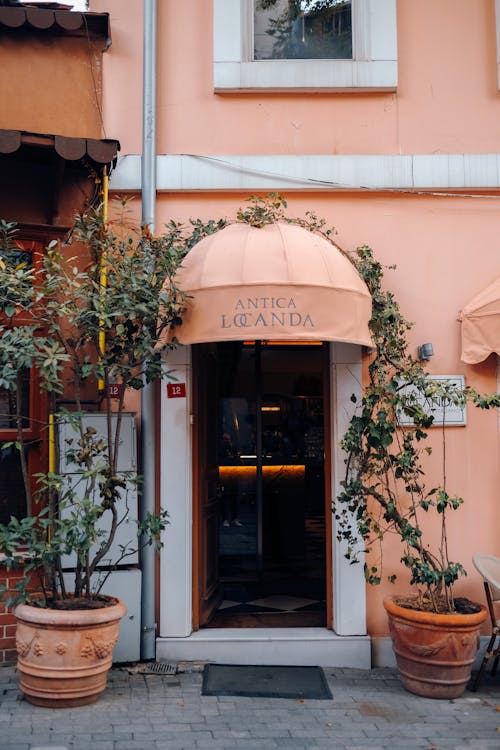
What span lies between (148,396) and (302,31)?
3633mm

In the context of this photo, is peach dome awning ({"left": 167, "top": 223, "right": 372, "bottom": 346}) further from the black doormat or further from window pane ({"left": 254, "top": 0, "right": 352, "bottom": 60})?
the black doormat

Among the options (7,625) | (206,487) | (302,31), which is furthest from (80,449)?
(302,31)

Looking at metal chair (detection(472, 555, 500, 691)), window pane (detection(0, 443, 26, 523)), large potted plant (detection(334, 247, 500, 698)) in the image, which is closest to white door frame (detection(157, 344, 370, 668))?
large potted plant (detection(334, 247, 500, 698))

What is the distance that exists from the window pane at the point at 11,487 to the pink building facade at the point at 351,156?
1.16 metres

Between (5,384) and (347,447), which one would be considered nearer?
(5,384)

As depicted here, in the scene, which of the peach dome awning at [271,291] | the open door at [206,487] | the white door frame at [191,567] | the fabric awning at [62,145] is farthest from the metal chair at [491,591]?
the fabric awning at [62,145]

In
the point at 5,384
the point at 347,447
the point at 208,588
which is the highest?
the point at 5,384

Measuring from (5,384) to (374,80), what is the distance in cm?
415

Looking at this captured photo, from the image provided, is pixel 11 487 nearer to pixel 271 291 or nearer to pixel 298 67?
pixel 271 291

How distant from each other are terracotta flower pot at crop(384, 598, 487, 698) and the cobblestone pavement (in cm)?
12

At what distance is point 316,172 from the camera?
22.1 feet

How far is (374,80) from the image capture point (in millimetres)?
6773

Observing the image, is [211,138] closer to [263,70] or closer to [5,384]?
[263,70]

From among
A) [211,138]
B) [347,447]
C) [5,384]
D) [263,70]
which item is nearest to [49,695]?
[5,384]
